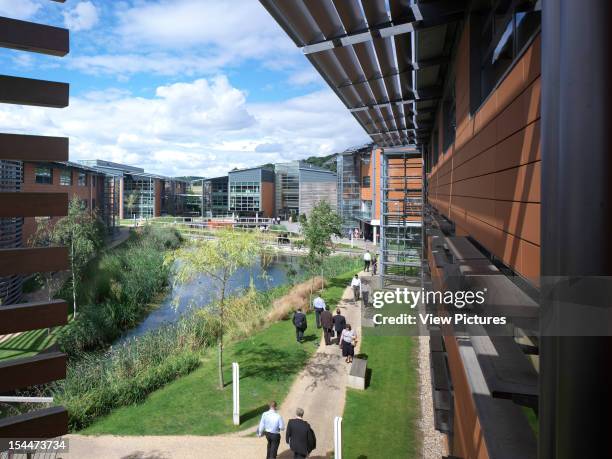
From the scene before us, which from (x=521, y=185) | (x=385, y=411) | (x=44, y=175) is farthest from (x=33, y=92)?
(x=44, y=175)

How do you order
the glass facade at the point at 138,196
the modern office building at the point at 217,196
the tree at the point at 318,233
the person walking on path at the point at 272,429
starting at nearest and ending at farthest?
the person walking on path at the point at 272,429, the tree at the point at 318,233, the glass facade at the point at 138,196, the modern office building at the point at 217,196

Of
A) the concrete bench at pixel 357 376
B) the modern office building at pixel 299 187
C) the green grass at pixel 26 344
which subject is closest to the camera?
the concrete bench at pixel 357 376

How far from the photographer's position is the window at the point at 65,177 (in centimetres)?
2830

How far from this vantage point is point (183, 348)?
514 inches

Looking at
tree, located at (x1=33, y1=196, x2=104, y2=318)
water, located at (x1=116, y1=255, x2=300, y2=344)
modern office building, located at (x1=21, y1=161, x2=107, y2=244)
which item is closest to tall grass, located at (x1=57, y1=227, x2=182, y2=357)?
water, located at (x1=116, y1=255, x2=300, y2=344)

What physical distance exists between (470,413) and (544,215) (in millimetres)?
2048

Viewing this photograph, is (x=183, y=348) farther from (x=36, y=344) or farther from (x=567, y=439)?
(x=567, y=439)

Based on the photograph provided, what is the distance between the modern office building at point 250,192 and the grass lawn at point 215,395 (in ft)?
168

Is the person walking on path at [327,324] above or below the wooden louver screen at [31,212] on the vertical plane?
below

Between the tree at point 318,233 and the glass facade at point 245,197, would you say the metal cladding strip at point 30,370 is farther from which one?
the glass facade at point 245,197

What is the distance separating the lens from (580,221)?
84 cm

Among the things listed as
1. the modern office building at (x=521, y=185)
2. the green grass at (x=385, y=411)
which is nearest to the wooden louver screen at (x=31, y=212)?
the modern office building at (x=521, y=185)
